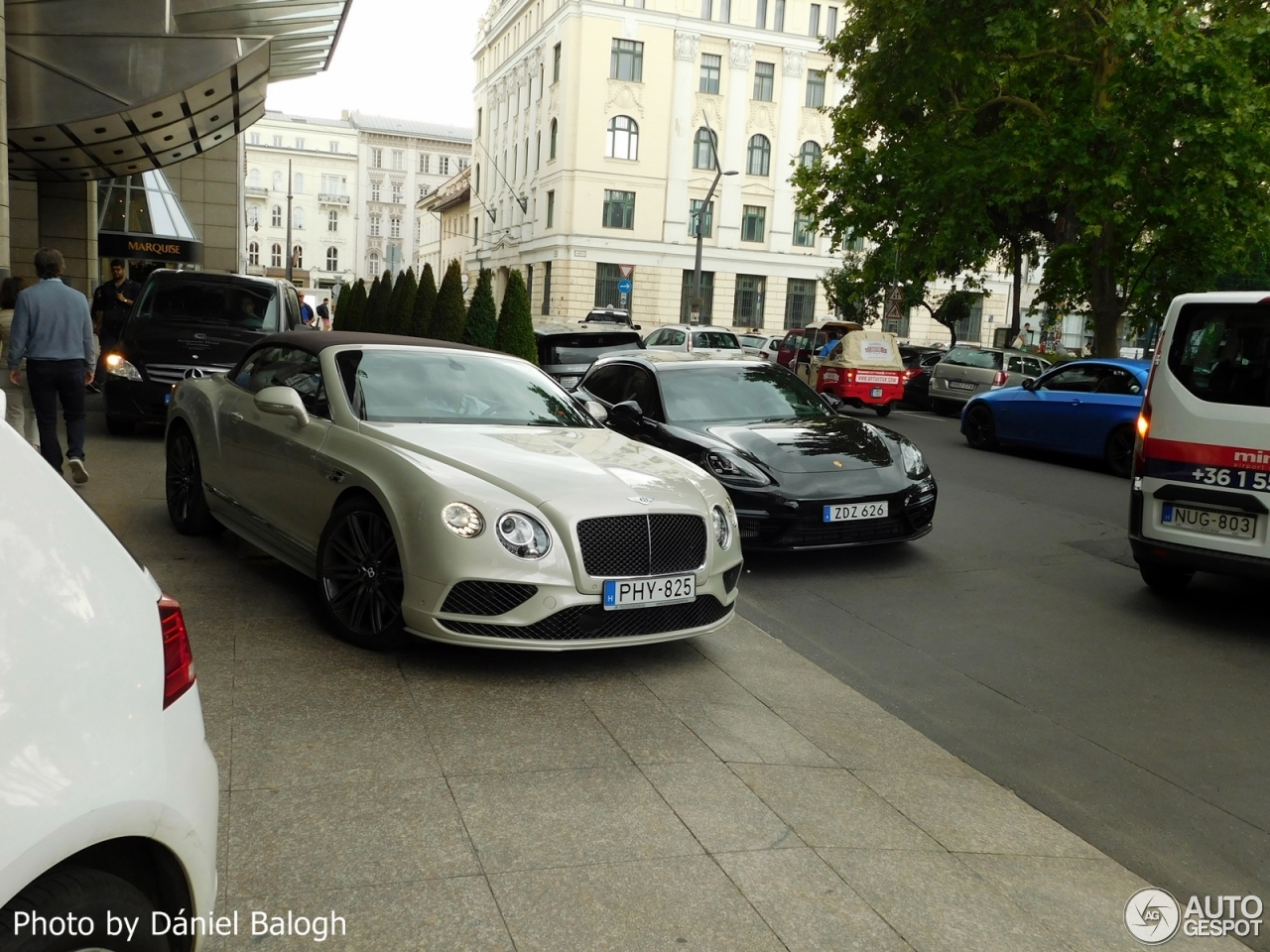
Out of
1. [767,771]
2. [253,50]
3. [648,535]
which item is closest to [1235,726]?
[767,771]

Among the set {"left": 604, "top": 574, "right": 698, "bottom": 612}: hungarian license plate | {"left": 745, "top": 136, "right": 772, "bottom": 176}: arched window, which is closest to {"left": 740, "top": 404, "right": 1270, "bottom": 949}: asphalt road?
{"left": 604, "top": 574, "right": 698, "bottom": 612}: hungarian license plate

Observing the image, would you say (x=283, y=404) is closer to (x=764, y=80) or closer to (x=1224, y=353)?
(x=1224, y=353)

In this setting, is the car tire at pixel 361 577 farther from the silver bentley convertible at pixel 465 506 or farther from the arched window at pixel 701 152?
the arched window at pixel 701 152

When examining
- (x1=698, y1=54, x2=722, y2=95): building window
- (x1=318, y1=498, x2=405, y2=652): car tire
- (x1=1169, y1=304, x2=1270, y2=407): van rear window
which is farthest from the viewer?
(x1=698, y1=54, x2=722, y2=95): building window

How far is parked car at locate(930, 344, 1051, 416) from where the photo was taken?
23.9 metres

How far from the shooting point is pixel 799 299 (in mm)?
63312

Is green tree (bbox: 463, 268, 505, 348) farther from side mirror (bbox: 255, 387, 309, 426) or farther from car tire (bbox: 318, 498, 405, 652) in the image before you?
car tire (bbox: 318, 498, 405, 652)

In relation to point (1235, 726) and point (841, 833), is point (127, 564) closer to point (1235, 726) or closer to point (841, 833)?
point (841, 833)

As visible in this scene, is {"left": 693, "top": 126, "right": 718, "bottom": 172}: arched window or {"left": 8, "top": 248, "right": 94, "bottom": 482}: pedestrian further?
{"left": 693, "top": 126, "right": 718, "bottom": 172}: arched window

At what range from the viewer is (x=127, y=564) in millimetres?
2287

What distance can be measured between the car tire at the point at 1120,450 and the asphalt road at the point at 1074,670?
460 centimetres

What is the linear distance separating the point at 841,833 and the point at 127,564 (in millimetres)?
2631

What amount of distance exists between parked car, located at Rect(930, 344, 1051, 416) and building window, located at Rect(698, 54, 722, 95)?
39.7m

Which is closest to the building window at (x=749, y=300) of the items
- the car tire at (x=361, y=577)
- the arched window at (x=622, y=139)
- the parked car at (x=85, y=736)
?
the arched window at (x=622, y=139)
